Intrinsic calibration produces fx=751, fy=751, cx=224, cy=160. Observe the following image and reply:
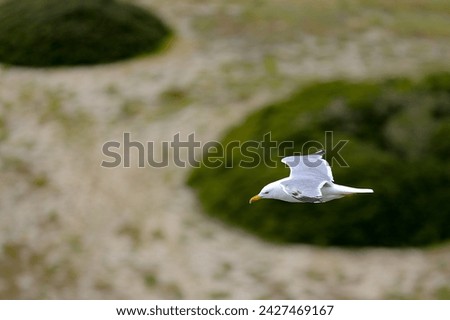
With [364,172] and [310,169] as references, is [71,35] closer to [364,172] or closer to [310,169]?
[364,172]

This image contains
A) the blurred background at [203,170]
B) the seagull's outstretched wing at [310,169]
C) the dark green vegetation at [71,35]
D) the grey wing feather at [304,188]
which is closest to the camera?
the grey wing feather at [304,188]

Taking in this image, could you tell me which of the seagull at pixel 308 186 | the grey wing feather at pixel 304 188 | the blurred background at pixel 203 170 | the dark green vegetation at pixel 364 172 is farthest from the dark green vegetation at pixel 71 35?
the grey wing feather at pixel 304 188

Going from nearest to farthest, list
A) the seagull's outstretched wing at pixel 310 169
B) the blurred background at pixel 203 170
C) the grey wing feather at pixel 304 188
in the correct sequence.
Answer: the grey wing feather at pixel 304 188 < the seagull's outstretched wing at pixel 310 169 < the blurred background at pixel 203 170

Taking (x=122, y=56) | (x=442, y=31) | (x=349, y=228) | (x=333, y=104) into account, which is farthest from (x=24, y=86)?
(x=442, y=31)

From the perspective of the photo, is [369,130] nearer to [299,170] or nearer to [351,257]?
[351,257]

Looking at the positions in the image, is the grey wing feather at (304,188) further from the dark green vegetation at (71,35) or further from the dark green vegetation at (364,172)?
the dark green vegetation at (71,35)

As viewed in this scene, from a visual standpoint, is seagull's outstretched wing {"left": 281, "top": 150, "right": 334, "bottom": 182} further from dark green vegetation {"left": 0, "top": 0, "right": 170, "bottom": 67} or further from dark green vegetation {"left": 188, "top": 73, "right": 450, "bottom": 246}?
dark green vegetation {"left": 0, "top": 0, "right": 170, "bottom": 67}

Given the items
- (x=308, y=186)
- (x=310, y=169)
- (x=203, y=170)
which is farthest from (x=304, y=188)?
(x=203, y=170)
